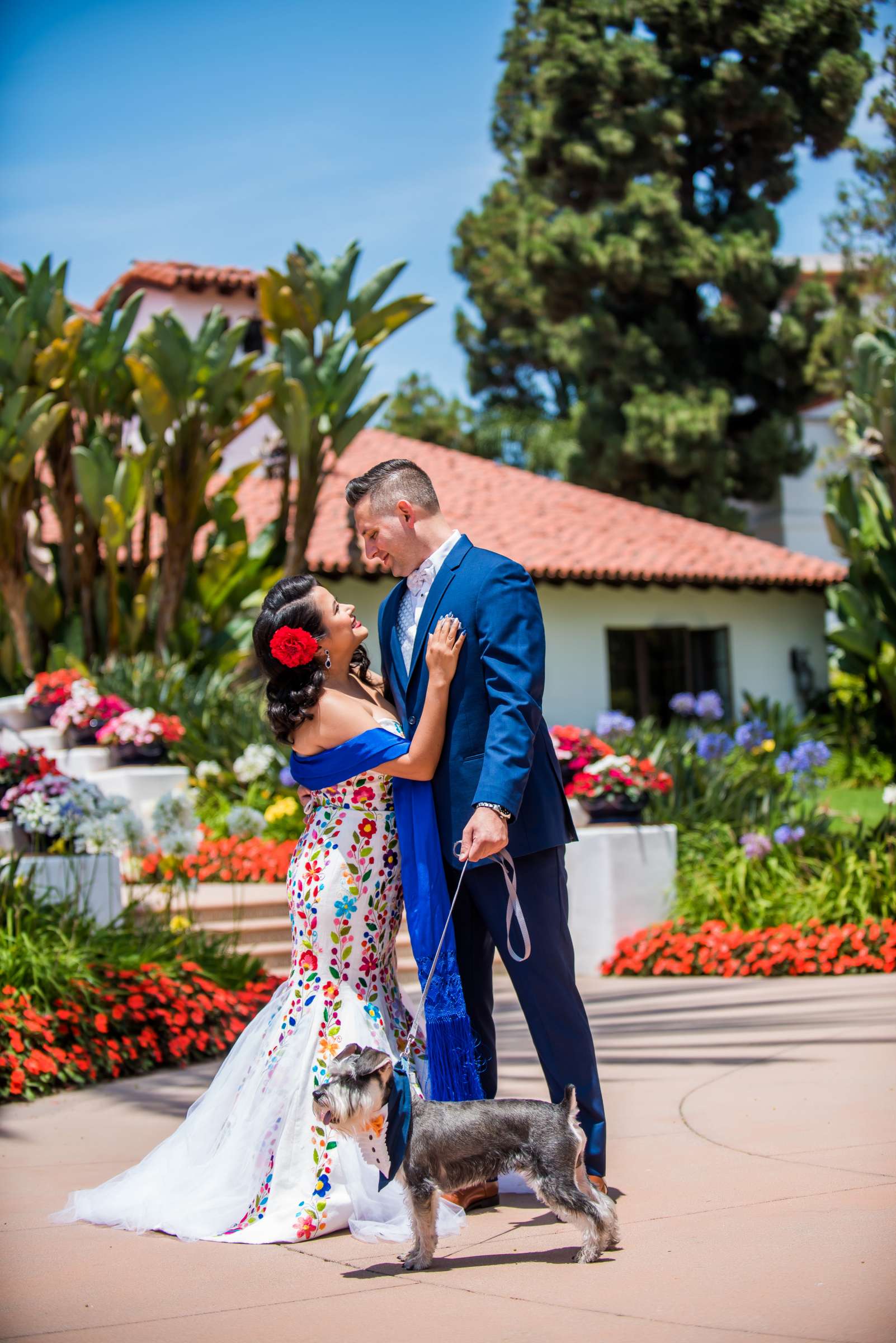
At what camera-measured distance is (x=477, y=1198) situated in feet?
12.1

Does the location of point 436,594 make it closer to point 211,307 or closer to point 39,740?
point 39,740

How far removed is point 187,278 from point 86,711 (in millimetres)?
11005

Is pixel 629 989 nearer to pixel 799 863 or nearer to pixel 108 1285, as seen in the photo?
pixel 799 863

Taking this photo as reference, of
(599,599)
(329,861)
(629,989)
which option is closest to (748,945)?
(629,989)

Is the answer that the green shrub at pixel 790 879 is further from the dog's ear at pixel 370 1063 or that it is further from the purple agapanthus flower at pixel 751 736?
the dog's ear at pixel 370 1063

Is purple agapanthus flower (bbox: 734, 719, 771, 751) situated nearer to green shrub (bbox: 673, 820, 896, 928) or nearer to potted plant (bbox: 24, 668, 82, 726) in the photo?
green shrub (bbox: 673, 820, 896, 928)

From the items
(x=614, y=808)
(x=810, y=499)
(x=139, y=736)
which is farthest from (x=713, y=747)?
(x=810, y=499)

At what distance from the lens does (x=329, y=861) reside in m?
3.76

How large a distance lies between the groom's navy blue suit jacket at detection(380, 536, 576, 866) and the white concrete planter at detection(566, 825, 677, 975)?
4515mm

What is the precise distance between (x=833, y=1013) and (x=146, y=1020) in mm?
3185

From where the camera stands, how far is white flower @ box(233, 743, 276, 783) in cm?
1109

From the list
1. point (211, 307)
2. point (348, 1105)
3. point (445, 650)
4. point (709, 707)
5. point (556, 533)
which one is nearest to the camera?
point (348, 1105)

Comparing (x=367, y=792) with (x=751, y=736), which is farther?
(x=751, y=736)

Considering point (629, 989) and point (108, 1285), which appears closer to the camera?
point (108, 1285)
